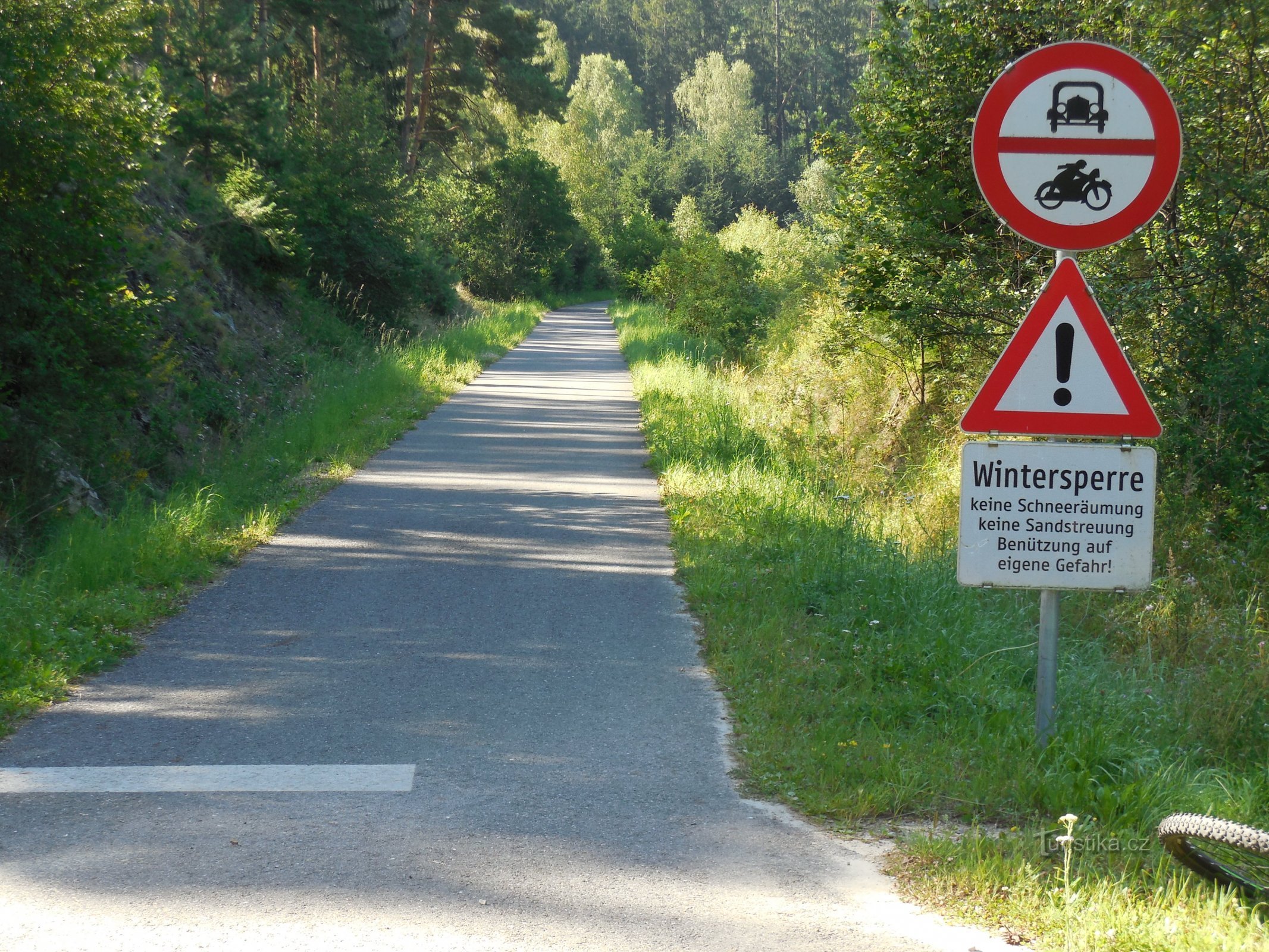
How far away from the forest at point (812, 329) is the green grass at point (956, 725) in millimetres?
40

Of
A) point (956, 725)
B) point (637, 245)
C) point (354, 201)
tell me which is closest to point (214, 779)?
point (956, 725)

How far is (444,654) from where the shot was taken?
6.37 m

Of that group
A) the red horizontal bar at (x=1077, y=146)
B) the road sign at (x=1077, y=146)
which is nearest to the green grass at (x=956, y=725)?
the road sign at (x=1077, y=146)

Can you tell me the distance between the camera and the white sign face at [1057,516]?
4461 millimetres

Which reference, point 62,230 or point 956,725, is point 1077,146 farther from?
point 62,230

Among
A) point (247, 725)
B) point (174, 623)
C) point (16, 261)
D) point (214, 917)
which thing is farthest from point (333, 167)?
point (214, 917)

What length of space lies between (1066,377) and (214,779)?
3.62m

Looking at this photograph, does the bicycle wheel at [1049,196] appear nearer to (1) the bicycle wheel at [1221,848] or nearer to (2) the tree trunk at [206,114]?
(1) the bicycle wheel at [1221,848]

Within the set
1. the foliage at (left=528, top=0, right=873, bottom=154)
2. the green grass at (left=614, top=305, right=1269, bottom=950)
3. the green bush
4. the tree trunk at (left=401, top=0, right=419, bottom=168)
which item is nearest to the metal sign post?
the green grass at (left=614, top=305, right=1269, bottom=950)

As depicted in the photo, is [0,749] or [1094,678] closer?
[0,749]

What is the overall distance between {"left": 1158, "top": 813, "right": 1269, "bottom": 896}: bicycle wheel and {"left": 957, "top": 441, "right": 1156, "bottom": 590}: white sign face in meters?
1.04

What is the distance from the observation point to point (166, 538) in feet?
27.6

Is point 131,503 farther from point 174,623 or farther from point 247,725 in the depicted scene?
point 247,725

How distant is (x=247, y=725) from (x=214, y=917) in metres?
1.83
